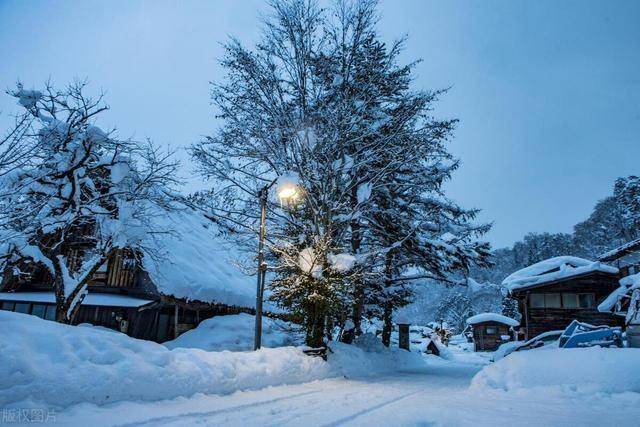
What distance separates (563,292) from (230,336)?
21.2m

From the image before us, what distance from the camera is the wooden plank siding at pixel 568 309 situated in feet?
74.8

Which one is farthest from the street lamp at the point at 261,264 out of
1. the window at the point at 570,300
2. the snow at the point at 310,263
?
the window at the point at 570,300

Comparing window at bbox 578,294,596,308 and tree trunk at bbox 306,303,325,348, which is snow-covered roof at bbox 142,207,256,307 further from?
window at bbox 578,294,596,308

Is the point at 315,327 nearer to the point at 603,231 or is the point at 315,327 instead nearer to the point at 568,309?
the point at 568,309

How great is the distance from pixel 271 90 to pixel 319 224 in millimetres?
5088

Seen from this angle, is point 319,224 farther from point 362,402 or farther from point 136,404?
point 136,404

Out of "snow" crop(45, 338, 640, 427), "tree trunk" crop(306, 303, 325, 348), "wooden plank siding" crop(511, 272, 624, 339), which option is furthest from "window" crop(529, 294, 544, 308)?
"snow" crop(45, 338, 640, 427)

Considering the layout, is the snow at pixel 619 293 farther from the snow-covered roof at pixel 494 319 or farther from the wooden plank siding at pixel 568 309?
the snow-covered roof at pixel 494 319

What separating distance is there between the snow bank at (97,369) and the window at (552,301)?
2296 centimetres

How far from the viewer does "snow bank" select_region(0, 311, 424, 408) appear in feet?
14.0

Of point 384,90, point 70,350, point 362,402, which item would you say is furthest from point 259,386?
point 384,90

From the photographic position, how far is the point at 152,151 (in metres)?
11.3

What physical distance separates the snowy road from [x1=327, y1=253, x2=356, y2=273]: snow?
191 inches

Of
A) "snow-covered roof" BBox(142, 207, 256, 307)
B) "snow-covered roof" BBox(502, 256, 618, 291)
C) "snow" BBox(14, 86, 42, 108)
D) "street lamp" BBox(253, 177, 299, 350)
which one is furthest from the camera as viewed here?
"snow-covered roof" BBox(502, 256, 618, 291)
